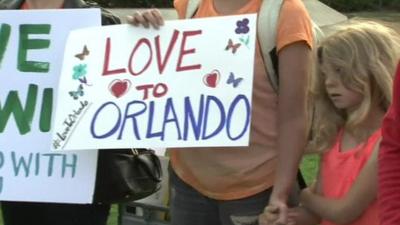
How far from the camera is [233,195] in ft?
8.39

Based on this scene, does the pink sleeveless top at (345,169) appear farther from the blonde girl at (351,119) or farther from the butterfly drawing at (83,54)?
the butterfly drawing at (83,54)

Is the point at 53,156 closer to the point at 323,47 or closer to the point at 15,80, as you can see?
the point at 15,80

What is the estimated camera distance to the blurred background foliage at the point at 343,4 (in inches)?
712

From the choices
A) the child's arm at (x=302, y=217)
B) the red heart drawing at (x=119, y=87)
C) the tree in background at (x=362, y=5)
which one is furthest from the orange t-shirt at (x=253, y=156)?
the tree in background at (x=362, y=5)

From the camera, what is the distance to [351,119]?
2.42 metres

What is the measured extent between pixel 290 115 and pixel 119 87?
0.55 meters

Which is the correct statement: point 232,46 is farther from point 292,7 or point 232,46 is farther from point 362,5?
point 362,5

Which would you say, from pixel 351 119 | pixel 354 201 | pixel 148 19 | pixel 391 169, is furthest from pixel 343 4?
pixel 391 169

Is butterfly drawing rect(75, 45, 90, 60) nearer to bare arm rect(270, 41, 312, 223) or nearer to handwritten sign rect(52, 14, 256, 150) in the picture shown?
handwritten sign rect(52, 14, 256, 150)

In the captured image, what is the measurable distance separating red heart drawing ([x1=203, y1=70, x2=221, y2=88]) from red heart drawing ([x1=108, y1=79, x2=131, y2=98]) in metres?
0.25

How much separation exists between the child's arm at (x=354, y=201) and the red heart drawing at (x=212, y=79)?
47 centimetres

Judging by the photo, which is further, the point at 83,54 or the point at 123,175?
the point at 123,175

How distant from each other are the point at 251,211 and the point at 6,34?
1.02 m

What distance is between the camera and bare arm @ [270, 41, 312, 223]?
242 cm
